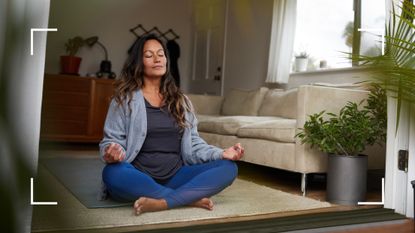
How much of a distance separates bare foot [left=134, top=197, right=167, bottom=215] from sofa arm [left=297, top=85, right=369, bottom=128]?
1.08m

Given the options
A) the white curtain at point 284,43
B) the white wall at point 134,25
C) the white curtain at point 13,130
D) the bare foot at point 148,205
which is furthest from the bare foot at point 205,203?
the white wall at point 134,25

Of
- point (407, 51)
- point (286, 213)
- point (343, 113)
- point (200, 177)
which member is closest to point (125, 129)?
point (200, 177)

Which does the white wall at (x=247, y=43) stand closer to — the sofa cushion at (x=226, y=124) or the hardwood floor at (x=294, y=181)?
the sofa cushion at (x=226, y=124)

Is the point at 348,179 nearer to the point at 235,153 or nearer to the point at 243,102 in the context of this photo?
the point at 235,153

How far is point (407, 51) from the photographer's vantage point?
133 cm

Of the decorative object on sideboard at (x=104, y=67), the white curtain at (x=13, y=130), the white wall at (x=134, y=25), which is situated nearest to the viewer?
the white curtain at (x=13, y=130)

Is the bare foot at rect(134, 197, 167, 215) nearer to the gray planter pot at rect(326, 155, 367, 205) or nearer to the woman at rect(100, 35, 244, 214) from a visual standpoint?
the woman at rect(100, 35, 244, 214)

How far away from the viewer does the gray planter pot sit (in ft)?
6.77

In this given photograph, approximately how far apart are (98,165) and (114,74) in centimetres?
219

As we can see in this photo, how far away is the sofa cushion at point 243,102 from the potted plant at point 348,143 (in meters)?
1.64

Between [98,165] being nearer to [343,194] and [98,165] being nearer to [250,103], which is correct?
[250,103]

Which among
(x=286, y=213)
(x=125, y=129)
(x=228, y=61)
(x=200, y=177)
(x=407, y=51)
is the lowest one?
(x=286, y=213)

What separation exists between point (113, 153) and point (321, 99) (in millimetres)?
1359

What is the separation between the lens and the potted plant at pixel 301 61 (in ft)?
12.6
